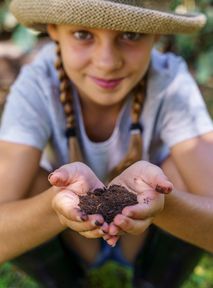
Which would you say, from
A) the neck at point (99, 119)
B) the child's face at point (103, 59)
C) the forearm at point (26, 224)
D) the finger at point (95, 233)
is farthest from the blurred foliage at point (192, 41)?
the finger at point (95, 233)

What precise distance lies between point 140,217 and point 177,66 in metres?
0.98

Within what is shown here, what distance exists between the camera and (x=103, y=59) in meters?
1.67

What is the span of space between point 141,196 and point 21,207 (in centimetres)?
47

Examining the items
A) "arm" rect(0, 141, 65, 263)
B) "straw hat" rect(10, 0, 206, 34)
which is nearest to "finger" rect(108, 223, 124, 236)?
"arm" rect(0, 141, 65, 263)

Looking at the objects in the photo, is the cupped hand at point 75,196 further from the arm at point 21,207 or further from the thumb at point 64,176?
the arm at point 21,207

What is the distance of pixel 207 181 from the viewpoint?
5.79ft

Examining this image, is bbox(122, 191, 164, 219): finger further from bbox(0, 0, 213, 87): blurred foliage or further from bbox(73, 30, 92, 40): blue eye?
bbox(0, 0, 213, 87): blurred foliage

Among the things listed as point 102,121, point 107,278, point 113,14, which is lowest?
point 107,278

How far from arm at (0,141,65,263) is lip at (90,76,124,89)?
0.96 feet

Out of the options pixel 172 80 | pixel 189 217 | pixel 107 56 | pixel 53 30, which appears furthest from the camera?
A: pixel 172 80

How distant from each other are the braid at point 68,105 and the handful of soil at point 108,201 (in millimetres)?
623

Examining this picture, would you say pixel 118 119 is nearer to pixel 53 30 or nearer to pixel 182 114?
pixel 182 114

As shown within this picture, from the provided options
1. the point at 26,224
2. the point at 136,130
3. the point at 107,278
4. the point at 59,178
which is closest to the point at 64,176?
the point at 59,178

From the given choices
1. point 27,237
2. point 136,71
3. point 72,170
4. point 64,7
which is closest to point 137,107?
point 136,71
